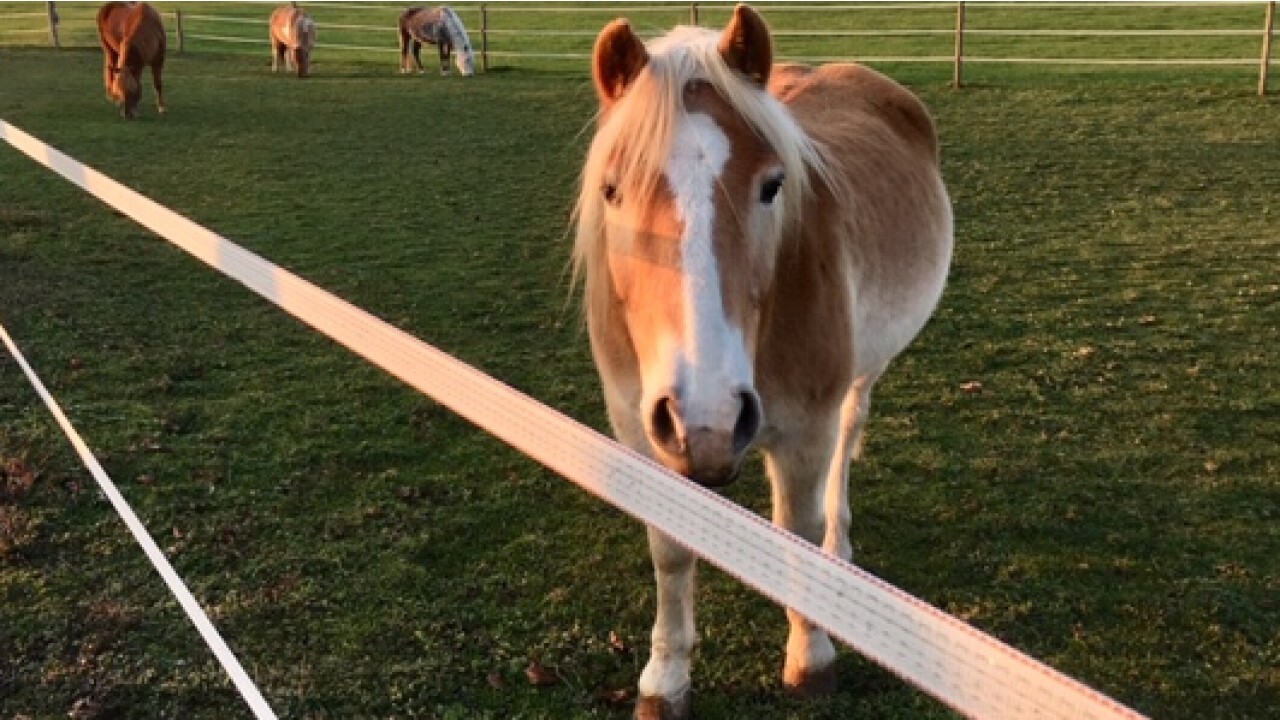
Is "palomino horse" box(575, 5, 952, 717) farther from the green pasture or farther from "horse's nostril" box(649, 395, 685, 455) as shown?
the green pasture

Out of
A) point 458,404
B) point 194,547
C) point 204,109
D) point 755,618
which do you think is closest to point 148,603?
point 194,547

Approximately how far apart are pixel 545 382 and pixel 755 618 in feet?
7.95

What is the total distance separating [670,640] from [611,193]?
1.52 metres

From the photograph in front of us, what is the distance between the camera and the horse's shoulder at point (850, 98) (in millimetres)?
3996

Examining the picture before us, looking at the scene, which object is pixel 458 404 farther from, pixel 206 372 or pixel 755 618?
pixel 206 372

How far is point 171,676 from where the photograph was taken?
3.10m

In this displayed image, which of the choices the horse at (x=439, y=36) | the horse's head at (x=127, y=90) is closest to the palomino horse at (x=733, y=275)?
the horse's head at (x=127, y=90)

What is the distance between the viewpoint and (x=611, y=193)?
224cm

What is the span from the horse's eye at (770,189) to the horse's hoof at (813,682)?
1597mm

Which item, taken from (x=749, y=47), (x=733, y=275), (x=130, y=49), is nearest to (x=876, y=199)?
(x=749, y=47)

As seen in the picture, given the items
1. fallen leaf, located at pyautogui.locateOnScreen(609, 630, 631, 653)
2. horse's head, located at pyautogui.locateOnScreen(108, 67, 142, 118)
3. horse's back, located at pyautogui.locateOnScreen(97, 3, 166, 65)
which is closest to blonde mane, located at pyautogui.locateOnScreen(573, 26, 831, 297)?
fallen leaf, located at pyautogui.locateOnScreen(609, 630, 631, 653)

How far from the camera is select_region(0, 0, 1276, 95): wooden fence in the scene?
62.1 feet

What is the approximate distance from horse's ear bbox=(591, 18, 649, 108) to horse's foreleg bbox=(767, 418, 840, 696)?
1.06m

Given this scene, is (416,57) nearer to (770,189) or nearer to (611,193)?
(611,193)
